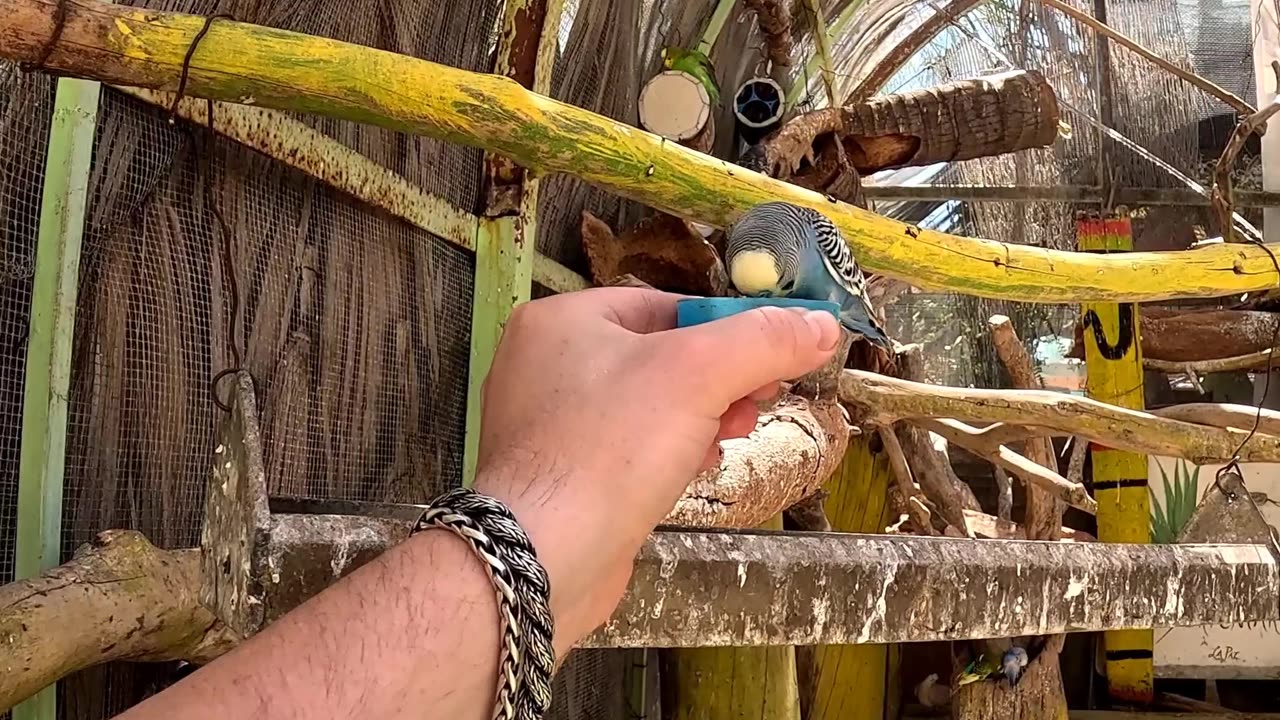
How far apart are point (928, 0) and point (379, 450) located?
2.50 m

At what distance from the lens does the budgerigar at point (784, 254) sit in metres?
0.67

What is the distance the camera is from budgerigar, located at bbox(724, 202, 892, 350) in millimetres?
674

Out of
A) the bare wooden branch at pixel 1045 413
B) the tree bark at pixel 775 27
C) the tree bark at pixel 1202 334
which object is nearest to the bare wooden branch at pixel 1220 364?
the tree bark at pixel 1202 334

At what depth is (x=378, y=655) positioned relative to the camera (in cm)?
44

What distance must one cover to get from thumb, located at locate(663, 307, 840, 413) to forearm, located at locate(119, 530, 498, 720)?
0.51 feet

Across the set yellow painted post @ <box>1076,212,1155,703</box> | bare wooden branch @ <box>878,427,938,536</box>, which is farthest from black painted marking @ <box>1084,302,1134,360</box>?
bare wooden branch @ <box>878,427,938,536</box>

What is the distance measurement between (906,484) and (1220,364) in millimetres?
1210

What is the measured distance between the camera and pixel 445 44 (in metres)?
1.34

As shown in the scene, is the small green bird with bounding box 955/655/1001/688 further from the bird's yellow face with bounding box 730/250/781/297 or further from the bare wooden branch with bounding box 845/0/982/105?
the bird's yellow face with bounding box 730/250/781/297

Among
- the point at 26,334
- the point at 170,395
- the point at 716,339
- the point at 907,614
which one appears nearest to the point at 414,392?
the point at 170,395

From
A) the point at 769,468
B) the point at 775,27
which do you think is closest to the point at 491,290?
the point at 769,468

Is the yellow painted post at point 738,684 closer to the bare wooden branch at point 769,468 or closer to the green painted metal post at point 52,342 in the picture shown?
the bare wooden branch at point 769,468

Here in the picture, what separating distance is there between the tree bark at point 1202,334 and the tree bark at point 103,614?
2.70 metres

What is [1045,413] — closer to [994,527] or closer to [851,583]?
[851,583]
